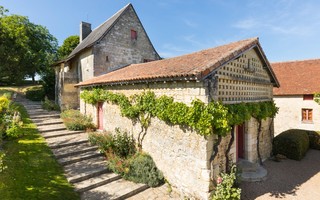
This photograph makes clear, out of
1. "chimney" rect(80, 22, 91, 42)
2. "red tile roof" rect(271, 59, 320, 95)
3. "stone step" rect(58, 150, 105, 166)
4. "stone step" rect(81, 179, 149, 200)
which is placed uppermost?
"chimney" rect(80, 22, 91, 42)

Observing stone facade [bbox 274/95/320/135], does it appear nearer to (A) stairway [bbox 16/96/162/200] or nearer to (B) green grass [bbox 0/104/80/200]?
(A) stairway [bbox 16/96/162/200]

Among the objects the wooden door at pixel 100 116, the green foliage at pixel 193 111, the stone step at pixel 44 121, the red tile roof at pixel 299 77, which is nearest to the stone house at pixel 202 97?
the green foliage at pixel 193 111

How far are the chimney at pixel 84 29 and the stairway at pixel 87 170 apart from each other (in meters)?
14.1

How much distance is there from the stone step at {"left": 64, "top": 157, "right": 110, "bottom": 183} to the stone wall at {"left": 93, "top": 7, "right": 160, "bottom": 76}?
29.5 feet

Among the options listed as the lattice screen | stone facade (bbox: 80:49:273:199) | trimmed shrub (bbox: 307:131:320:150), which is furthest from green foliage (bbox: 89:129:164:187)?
trimmed shrub (bbox: 307:131:320:150)

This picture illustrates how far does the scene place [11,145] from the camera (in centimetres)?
933

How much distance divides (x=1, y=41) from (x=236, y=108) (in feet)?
82.9

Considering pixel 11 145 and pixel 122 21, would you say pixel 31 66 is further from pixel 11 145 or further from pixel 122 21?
pixel 11 145

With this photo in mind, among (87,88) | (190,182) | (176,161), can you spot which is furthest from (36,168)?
(87,88)

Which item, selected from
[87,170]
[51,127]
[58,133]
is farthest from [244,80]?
[51,127]

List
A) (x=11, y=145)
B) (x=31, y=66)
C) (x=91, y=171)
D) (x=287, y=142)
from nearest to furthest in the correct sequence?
(x=91, y=171) < (x=11, y=145) < (x=287, y=142) < (x=31, y=66)

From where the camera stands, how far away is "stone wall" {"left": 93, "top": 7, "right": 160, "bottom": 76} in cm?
1645

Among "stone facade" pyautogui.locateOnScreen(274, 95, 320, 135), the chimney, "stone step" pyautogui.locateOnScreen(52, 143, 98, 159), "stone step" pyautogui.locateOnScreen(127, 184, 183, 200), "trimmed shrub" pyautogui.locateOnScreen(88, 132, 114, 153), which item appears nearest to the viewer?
"stone step" pyautogui.locateOnScreen(127, 184, 183, 200)

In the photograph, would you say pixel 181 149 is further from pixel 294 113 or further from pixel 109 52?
pixel 294 113
